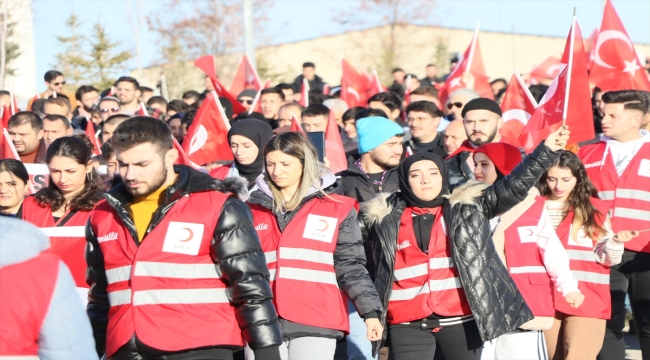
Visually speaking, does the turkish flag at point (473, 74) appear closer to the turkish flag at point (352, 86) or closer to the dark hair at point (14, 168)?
the turkish flag at point (352, 86)

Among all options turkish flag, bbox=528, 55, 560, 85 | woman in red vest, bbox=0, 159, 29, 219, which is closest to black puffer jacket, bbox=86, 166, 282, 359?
woman in red vest, bbox=0, 159, 29, 219

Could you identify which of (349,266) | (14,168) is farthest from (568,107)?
(14,168)

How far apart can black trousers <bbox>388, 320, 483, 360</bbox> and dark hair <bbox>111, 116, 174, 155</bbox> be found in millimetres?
2298

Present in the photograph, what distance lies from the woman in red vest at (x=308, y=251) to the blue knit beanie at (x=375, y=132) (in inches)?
76.9

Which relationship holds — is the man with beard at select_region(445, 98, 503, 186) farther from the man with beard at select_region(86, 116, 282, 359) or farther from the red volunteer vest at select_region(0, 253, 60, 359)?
the red volunteer vest at select_region(0, 253, 60, 359)

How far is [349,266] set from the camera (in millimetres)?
6109

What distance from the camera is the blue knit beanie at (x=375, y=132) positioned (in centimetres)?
827

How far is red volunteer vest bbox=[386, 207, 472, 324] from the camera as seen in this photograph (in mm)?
6320

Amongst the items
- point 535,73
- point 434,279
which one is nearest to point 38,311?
point 434,279

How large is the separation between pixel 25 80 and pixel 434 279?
32328mm

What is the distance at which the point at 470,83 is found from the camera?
13375 millimetres

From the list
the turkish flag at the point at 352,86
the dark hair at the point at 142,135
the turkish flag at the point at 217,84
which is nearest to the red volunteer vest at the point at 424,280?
the dark hair at the point at 142,135

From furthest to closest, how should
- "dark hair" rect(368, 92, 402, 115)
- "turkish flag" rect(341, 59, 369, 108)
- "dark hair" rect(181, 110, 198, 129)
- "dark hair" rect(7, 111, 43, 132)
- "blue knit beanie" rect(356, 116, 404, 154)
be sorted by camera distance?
"turkish flag" rect(341, 59, 369, 108)
"dark hair" rect(368, 92, 402, 115)
"dark hair" rect(181, 110, 198, 129)
"dark hair" rect(7, 111, 43, 132)
"blue knit beanie" rect(356, 116, 404, 154)

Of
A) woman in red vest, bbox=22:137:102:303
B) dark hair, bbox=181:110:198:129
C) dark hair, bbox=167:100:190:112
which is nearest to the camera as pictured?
woman in red vest, bbox=22:137:102:303
